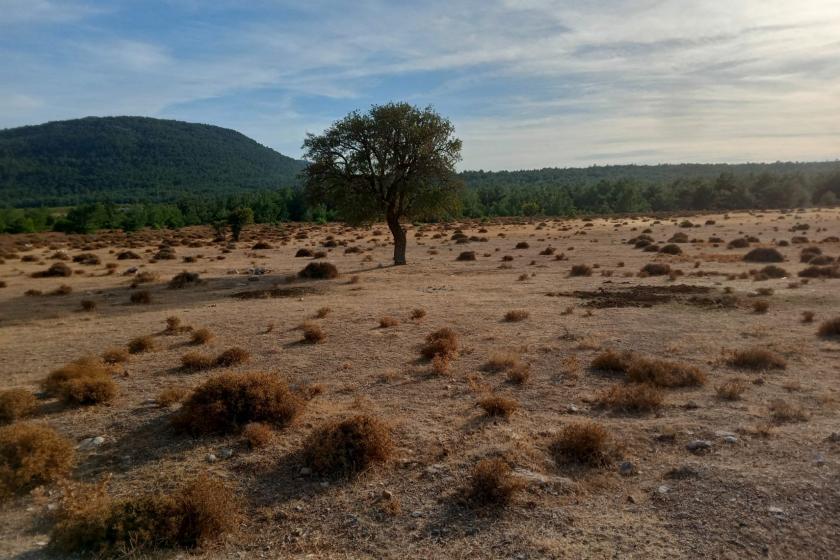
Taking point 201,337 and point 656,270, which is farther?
point 656,270

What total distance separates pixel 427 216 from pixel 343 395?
23.5 meters

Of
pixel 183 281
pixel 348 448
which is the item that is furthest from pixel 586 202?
pixel 348 448

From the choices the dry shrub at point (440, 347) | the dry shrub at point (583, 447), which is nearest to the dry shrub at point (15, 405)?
the dry shrub at point (440, 347)

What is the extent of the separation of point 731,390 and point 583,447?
3693 millimetres

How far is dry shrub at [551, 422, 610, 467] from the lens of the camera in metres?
7.39

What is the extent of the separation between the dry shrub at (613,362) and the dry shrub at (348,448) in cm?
545

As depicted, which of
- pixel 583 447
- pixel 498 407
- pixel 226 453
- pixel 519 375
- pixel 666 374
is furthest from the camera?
pixel 519 375

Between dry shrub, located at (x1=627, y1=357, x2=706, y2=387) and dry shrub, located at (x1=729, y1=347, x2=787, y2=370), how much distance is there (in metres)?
1.19

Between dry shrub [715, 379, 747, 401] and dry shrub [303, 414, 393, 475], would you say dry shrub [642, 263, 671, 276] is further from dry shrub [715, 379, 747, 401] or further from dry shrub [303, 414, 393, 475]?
dry shrub [303, 414, 393, 475]

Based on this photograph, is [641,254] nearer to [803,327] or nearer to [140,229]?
[803,327]

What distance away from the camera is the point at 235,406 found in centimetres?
883

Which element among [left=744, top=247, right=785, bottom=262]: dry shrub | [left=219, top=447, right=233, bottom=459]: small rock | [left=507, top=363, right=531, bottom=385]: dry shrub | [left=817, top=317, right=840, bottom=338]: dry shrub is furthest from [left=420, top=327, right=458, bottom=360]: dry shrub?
[left=744, top=247, right=785, bottom=262]: dry shrub

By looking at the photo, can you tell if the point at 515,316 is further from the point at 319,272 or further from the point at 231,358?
the point at 319,272

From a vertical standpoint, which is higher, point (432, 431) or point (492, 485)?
point (492, 485)
